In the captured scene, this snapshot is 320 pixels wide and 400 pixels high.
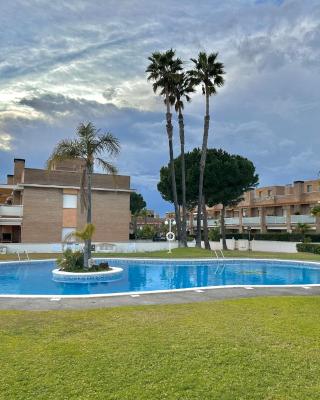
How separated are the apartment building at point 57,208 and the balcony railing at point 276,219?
24.8 m

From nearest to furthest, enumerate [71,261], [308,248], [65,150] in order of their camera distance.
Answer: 1. [71,261]
2. [65,150]
3. [308,248]

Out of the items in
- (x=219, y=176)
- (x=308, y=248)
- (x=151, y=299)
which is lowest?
(x=151, y=299)

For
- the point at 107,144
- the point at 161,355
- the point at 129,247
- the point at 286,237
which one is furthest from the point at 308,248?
the point at 161,355

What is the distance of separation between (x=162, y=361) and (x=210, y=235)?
2115 inches

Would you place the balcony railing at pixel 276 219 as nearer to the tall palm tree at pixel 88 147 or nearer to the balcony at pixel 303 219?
the balcony at pixel 303 219

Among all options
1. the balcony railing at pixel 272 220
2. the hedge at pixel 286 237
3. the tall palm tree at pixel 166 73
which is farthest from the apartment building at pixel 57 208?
the balcony railing at pixel 272 220

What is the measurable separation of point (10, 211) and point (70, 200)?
5.75m

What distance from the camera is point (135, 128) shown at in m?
38.0

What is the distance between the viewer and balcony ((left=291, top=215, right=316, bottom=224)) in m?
51.6

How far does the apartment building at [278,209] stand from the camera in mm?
54375

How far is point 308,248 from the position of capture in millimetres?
39062

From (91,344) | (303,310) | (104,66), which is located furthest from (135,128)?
(91,344)

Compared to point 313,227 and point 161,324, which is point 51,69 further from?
point 313,227

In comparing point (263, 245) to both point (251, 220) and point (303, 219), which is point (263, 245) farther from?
point (251, 220)
